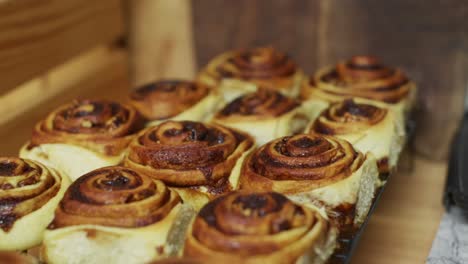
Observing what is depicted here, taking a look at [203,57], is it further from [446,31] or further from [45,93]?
[446,31]

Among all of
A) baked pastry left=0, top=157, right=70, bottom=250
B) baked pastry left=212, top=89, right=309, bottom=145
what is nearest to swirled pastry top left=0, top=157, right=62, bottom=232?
baked pastry left=0, top=157, right=70, bottom=250

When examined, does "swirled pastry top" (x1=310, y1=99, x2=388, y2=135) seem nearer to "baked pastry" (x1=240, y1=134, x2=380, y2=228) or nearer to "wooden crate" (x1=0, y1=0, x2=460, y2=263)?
"baked pastry" (x1=240, y1=134, x2=380, y2=228)

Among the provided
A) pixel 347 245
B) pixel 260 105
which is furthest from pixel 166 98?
pixel 347 245

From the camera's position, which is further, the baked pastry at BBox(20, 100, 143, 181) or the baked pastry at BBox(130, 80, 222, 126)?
the baked pastry at BBox(130, 80, 222, 126)

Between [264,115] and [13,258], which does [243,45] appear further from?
[13,258]

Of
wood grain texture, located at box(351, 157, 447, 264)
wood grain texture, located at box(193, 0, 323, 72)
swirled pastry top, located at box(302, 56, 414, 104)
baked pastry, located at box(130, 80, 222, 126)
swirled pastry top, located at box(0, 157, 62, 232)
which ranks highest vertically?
wood grain texture, located at box(193, 0, 323, 72)

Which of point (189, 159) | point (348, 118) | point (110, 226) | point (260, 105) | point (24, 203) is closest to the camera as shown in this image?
point (110, 226)

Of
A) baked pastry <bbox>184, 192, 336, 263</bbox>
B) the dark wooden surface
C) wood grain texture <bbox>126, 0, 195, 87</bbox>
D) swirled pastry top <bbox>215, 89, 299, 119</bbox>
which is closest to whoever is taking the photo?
baked pastry <bbox>184, 192, 336, 263</bbox>
